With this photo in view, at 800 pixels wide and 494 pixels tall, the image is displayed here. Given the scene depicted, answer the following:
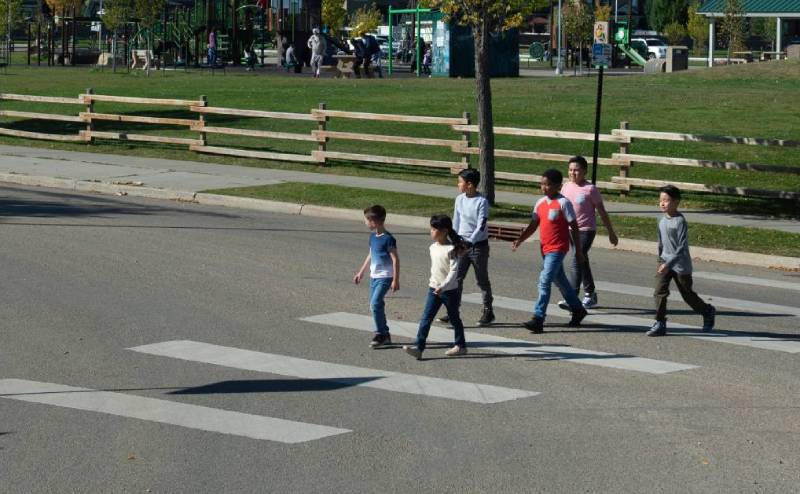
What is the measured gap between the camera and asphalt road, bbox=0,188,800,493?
788 centimetres

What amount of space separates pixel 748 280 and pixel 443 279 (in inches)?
223

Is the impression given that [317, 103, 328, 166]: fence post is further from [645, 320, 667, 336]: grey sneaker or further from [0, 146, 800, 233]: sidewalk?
[645, 320, 667, 336]: grey sneaker

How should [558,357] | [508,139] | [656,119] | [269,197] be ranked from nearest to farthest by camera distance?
[558,357] < [269,197] < [508,139] < [656,119]

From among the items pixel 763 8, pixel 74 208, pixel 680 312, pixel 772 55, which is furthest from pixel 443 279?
pixel 772 55

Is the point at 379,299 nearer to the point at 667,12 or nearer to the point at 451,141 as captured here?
the point at 451,141

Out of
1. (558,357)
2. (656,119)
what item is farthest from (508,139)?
(558,357)

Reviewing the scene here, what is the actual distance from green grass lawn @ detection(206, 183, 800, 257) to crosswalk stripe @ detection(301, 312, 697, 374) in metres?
6.26

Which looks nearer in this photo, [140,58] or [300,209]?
[300,209]

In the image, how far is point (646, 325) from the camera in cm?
1242

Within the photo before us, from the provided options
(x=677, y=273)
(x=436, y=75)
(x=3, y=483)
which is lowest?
(x=3, y=483)

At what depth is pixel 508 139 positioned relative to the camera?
30109 millimetres

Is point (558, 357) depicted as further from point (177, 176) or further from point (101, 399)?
point (177, 176)

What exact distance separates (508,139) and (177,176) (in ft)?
28.9

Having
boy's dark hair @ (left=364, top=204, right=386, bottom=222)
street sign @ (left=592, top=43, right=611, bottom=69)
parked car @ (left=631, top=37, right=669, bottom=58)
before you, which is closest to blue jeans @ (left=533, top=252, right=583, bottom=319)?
boy's dark hair @ (left=364, top=204, right=386, bottom=222)
